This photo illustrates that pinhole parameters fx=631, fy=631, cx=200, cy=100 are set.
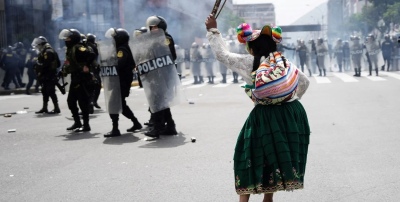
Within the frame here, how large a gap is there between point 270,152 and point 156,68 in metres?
5.19

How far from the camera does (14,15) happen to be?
2264 cm

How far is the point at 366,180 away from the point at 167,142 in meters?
3.48

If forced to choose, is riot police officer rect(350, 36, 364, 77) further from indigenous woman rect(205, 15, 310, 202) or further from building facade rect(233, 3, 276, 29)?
building facade rect(233, 3, 276, 29)

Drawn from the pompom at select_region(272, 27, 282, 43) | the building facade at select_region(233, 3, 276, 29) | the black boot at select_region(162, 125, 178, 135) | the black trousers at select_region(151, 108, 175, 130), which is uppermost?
the building facade at select_region(233, 3, 276, 29)

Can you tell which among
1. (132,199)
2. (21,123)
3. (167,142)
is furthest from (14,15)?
(132,199)

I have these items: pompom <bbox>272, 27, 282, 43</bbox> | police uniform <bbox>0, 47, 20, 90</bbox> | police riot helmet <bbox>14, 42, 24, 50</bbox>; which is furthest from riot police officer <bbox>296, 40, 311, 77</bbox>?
pompom <bbox>272, 27, 282, 43</bbox>

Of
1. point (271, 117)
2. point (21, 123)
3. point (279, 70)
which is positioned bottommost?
point (21, 123)

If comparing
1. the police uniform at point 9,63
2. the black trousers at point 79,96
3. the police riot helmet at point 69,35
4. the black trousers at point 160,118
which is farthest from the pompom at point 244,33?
the police uniform at point 9,63

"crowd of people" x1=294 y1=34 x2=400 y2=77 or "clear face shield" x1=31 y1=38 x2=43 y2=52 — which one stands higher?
"clear face shield" x1=31 y1=38 x2=43 y2=52

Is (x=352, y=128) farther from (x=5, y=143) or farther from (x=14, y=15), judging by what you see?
(x=14, y=15)

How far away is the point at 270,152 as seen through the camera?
3992 millimetres

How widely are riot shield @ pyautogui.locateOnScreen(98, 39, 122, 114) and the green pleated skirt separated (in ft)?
18.0

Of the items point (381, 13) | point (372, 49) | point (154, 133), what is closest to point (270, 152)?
point (154, 133)

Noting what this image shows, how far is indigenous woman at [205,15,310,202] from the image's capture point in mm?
3998
